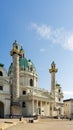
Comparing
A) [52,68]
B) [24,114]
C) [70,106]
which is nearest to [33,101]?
[24,114]

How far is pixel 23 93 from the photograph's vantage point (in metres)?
69.6

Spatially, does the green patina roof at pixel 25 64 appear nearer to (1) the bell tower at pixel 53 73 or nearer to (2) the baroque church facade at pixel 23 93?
(2) the baroque church facade at pixel 23 93

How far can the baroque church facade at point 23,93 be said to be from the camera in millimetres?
62344

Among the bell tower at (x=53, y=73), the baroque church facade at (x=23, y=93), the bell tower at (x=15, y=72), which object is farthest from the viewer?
the bell tower at (x=53, y=73)

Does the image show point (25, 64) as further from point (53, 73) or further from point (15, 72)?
point (53, 73)

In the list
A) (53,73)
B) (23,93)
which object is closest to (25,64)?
(23,93)

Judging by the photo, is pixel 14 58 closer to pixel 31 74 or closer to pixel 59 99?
pixel 31 74

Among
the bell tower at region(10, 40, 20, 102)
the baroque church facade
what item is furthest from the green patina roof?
the bell tower at region(10, 40, 20, 102)

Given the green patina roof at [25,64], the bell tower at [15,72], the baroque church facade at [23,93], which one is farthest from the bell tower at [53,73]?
the bell tower at [15,72]

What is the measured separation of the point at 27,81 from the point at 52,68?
1244 centimetres

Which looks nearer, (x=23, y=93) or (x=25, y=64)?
(x=23, y=93)

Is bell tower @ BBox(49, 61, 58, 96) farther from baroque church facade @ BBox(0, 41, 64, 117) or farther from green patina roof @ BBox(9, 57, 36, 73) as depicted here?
green patina roof @ BBox(9, 57, 36, 73)

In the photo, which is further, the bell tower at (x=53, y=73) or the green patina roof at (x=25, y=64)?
the bell tower at (x=53, y=73)

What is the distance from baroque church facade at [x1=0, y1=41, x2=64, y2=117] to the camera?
6234 cm
